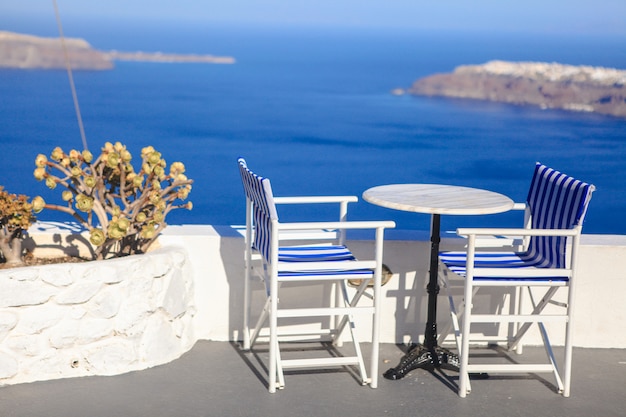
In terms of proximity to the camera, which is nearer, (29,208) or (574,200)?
(574,200)

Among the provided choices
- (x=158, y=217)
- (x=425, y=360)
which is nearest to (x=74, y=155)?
(x=158, y=217)

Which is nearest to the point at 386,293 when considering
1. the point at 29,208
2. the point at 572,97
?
the point at 29,208

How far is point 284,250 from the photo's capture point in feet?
14.2

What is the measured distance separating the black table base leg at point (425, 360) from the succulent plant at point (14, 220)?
68.7 inches

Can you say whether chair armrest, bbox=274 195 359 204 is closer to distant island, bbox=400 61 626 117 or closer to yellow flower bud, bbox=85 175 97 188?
yellow flower bud, bbox=85 175 97 188

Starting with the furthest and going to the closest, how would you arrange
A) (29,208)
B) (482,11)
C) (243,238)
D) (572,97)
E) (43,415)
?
(482,11) → (572,97) → (243,238) → (29,208) → (43,415)

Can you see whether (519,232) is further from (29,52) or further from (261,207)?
(29,52)

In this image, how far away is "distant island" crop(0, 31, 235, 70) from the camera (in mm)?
29812

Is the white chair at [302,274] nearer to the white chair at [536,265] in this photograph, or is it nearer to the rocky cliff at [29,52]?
the white chair at [536,265]

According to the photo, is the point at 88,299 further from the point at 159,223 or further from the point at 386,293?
the point at 386,293

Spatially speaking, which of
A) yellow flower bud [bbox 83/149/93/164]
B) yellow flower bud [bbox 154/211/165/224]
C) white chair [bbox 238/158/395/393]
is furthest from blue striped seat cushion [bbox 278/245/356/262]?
yellow flower bud [bbox 83/149/93/164]

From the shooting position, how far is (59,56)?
99.7 ft

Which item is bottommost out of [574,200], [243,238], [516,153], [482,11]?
[516,153]

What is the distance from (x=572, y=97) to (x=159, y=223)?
24.5m
